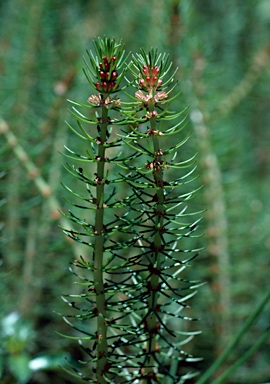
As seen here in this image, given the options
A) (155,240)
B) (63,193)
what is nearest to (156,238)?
(155,240)

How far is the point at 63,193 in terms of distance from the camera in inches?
23.6

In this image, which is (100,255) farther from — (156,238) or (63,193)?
(63,193)

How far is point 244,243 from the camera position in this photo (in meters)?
0.55

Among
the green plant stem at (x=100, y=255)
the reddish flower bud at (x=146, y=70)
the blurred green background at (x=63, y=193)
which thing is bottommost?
the green plant stem at (x=100, y=255)

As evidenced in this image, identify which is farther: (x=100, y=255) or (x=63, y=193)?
(x=63, y=193)

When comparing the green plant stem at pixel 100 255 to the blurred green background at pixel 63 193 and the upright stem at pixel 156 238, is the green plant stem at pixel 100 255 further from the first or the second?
the blurred green background at pixel 63 193

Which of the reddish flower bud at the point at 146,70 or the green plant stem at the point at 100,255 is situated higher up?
the reddish flower bud at the point at 146,70

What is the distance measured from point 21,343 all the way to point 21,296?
0.14 m

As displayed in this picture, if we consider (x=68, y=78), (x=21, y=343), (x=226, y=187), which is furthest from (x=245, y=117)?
(x=21, y=343)

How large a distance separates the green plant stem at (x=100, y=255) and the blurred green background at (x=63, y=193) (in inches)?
6.1

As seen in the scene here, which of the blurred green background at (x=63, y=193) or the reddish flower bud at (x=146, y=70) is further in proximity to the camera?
the blurred green background at (x=63, y=193)

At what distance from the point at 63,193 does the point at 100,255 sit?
0.39 m

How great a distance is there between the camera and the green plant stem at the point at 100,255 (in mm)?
195

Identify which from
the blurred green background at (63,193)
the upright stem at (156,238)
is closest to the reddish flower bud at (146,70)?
the upright stem at (156,238)
